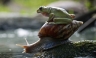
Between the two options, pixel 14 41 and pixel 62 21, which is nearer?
pixel 62 21

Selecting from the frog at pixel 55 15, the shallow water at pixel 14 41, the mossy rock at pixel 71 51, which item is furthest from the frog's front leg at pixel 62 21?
the shallow water at pixel 14 41

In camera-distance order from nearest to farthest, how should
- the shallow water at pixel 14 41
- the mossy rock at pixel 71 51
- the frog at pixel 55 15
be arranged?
the mossy rock at pixel 71 51 < the frog at pixel 55 15 < the shallow water at pixel 14 41

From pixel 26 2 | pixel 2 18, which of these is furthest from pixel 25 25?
pixel 26 2

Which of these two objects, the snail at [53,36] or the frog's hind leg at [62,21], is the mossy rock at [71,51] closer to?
the snail at [53,36]

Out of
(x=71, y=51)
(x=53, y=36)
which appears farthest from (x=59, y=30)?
(x=71, y=51)

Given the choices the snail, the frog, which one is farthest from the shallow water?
the frog

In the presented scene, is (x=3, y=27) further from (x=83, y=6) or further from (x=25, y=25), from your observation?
(x=83, y=6)

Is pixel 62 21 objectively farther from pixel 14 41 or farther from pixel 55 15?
pixel 14 41
